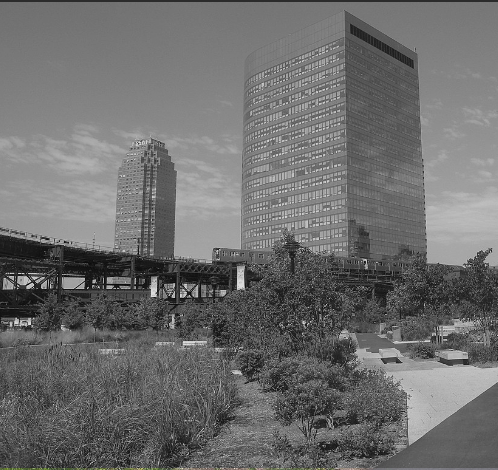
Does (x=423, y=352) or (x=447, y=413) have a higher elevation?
(x=423, y=352)

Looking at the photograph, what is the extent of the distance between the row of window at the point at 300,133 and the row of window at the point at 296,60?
19745 mm

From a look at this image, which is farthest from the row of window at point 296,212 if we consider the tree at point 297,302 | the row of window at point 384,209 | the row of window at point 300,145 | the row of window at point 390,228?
the tree at point 297,302

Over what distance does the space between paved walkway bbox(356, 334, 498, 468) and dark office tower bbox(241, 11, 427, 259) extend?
10315 centimetres

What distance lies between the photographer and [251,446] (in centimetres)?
955

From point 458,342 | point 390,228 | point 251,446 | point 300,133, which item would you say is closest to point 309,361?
point 251,446

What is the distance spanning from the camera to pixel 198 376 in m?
14.0

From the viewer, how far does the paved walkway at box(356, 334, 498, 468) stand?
843cm

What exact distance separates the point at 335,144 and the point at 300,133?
1292 centimetres

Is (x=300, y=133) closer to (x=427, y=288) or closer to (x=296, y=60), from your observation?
(x=296, y=60)

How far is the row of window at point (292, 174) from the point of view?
128500mm

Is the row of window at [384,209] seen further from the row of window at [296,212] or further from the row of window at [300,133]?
the row of window at [300,133]

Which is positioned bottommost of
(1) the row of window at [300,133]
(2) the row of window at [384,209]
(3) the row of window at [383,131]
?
(2) the row of window at [384,209]

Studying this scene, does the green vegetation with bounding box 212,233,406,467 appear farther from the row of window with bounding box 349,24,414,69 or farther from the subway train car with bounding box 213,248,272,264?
the row of window with bounding box 349,24,414,69

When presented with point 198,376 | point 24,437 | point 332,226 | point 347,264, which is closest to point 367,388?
point 198,376
